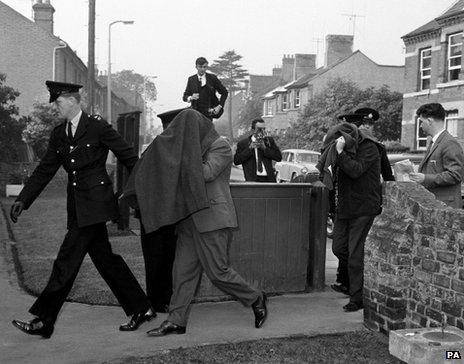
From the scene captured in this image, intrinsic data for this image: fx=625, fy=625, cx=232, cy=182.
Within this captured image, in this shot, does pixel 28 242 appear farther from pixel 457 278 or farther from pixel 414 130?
pixel 414 130

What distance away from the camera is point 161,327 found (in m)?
4.96

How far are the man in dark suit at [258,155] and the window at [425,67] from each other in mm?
25020

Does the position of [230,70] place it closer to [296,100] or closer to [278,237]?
[296,100]

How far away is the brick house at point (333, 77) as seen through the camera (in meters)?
50.4

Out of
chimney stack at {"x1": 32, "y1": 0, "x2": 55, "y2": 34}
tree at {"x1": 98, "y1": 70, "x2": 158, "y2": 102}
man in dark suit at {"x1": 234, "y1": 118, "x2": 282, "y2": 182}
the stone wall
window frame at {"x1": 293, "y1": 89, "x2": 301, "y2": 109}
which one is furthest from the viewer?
tree at {"x1": 98, "y1": 70, "x2": 158, "y2": 102}

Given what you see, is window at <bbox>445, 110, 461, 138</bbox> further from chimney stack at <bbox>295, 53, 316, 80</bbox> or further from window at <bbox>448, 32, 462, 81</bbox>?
chimney stack at <bbox>295, 53, 316, 80</bbox>

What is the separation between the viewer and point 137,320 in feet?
17.0

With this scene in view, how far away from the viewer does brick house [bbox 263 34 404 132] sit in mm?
50406

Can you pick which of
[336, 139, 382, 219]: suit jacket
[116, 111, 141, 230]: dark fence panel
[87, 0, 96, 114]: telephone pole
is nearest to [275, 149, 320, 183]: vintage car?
[87, 0, 96, 114]: telephone pole

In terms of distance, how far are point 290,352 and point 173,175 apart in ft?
5.24

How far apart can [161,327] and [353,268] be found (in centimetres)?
192

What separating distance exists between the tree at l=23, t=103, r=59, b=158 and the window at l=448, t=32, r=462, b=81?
59.9 ft

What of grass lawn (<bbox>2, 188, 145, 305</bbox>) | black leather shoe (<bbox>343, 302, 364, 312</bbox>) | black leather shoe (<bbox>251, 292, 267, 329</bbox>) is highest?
black leather shoe (<bbox>251, 292, 267, 329</bbox>)

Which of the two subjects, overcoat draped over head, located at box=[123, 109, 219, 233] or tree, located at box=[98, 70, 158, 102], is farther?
tree, located at box=[98, 70, 158, 102]
